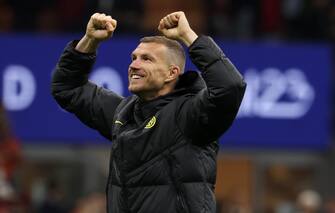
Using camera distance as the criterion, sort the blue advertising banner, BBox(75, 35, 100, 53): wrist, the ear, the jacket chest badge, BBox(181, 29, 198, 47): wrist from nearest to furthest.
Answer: BBox(181, 29, 198, 47): wrist → the jacket chest badge → the ear → BBox(75, 35, 100, 53): wrist → the blue advertising banner

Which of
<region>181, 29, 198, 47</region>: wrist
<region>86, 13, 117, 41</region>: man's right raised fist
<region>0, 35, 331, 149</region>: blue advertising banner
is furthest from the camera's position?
<region>0, 35, 331, 149</region>: blue advertising banner

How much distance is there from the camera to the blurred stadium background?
15.1m

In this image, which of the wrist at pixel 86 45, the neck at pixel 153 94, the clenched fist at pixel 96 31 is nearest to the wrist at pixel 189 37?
the neck at pixel 153 94

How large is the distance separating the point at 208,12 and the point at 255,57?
112 centimetres

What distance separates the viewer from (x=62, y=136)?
15.1 meters

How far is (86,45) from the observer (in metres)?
8.04

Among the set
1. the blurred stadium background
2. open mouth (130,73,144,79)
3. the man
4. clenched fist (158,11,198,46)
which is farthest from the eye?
the blurred stadium background

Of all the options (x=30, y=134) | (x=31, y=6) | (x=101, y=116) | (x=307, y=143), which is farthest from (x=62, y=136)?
(x=101, y=116)

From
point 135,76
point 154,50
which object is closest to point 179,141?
point 135,76

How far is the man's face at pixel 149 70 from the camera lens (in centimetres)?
753

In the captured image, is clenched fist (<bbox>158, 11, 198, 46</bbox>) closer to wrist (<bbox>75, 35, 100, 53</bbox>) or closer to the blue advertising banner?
wrist (<bbox>75, 35, 100, 53</bbox>)

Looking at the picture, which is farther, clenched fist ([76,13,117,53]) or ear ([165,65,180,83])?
clenched fist ([76,13,117,53])

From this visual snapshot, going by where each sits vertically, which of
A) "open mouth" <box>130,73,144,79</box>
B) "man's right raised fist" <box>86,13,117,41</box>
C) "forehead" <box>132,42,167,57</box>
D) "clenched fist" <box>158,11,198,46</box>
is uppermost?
"clenched fist" <box>158,11,198,46</box>

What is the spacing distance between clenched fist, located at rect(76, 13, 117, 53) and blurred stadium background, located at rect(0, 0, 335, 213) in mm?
6104
